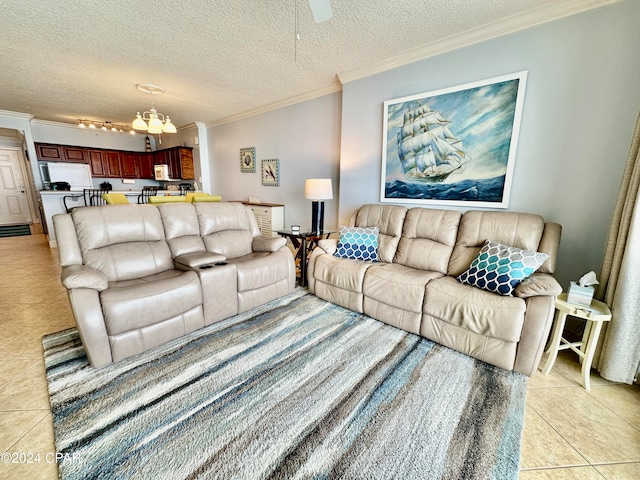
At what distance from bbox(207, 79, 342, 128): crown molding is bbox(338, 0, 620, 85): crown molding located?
560 millimetres

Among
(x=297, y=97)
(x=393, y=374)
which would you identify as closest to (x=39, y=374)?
(x=393, y=374)

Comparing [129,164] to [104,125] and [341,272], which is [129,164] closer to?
[104,125]

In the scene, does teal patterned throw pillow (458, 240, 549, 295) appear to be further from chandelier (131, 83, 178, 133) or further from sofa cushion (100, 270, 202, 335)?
chandelier (131, 83, 178, 133)

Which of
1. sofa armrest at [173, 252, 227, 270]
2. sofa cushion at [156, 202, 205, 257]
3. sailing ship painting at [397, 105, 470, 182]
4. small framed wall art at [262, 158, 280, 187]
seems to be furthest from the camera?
small framed wall art at [262, 158, 280, 187]

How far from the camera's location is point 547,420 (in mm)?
1377

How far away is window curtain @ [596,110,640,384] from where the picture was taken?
1517 mm

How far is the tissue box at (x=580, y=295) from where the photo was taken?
1647 millimetres

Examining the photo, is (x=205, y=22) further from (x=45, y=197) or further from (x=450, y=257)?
(x=45, y=197)

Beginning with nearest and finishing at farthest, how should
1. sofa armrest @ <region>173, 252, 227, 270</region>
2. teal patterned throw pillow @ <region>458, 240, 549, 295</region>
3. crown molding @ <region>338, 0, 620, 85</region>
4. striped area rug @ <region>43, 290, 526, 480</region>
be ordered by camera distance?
1. striped area rug @ <region>43, 290, 526, 480</region>
2. teal patterned throw pillow @ <region>458, 240, 549, 295</region>
3. crown molding @ <region>338, 0, 620, 85</region>
4. sofa armrest @ <region>173, 252, 227, 270</region>

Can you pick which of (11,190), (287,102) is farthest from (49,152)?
(287,102)

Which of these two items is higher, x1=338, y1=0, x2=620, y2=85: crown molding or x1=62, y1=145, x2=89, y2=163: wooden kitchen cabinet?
x1=338, y1=0, x2=620, y2=85: crown molding

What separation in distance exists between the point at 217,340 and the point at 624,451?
2.40 m

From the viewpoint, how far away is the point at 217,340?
2.01 meters

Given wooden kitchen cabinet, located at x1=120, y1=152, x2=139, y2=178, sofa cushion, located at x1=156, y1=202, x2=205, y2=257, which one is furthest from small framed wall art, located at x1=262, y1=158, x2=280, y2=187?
wooden kitchen cabinet, located at x1=120, y1=152, x2=139, y2=178
